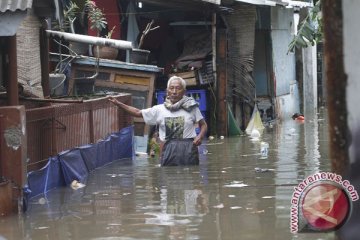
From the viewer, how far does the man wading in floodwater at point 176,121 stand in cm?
1061

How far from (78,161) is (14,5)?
133 inches

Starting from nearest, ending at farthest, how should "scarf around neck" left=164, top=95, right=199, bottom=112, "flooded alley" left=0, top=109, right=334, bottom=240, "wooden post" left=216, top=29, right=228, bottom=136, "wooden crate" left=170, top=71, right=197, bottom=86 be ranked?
"flooded alley" left=0, top=109, right=334, bottom=240, "scarf around neck" left=164, top=95, right=199, bottom=112, "wooden crate" left=170, top=71, right=197, bottom=86, "wooden post" left=216, top=29, right=228, bottom=136

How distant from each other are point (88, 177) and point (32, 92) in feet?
5.18

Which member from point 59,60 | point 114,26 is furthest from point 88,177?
point 114,26

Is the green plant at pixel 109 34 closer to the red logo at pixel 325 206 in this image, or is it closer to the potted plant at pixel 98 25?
the potted plant at pixel 98 25

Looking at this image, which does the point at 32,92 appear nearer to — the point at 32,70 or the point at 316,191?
the point at 32,70

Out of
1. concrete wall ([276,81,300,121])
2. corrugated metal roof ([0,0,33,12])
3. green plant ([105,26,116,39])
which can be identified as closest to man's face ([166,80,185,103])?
corrugated metal roof ([0,0,33,12])

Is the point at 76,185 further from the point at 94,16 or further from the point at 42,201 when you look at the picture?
the point at 94,16

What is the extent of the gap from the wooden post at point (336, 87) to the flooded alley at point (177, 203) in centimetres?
263

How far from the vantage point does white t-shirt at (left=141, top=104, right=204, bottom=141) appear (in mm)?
10609

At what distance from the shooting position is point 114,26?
55.0ft

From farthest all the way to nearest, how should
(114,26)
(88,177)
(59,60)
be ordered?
(114,26)
(59,60)
(88,177)

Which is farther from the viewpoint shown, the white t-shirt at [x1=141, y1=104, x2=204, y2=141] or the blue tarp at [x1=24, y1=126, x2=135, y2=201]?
the white t-shirt at [x1=141, y1=104, x2=204, y2=141]

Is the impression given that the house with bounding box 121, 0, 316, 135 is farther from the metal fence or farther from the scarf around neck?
the scarf around neck
